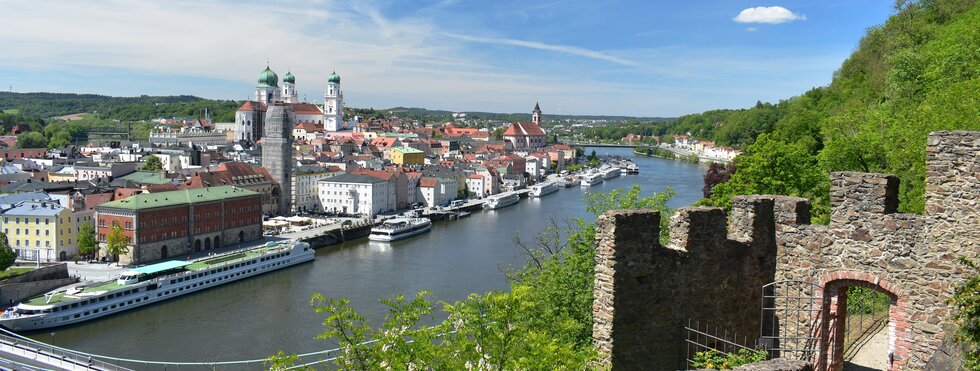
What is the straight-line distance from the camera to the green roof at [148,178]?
46.8 metres

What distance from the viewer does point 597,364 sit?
651cm

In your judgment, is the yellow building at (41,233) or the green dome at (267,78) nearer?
the yellow building at (41,233)

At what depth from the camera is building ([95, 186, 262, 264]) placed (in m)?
34.2

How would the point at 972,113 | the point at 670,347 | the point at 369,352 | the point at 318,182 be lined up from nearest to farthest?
the point at 369,352 < the point at 670,347 < the point at 972,113 < the point at 318,182

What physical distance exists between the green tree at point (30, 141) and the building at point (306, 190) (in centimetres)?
5010

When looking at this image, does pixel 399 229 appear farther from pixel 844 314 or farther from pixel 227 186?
pixel 844 314

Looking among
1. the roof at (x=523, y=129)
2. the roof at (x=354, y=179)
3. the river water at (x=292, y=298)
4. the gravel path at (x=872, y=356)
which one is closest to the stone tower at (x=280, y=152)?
the roof at (x=354, y=179)

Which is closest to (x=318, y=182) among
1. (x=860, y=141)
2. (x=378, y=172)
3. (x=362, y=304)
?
(x=378, y=172)

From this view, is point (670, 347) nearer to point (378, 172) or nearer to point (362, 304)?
point (362, 304)

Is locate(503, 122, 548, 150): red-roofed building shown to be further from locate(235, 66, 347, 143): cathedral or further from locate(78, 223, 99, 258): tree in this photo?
locate(78, 223, 99, 258): tree

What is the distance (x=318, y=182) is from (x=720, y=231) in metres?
50.1

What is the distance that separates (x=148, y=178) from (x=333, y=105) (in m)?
60.6

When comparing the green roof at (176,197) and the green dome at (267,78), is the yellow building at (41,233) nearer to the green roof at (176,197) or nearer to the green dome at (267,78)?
the green roof at (176,197)

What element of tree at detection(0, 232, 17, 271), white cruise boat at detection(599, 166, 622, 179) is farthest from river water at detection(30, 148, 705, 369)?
white cruise boat at detection(599, 166, 622, 179)
